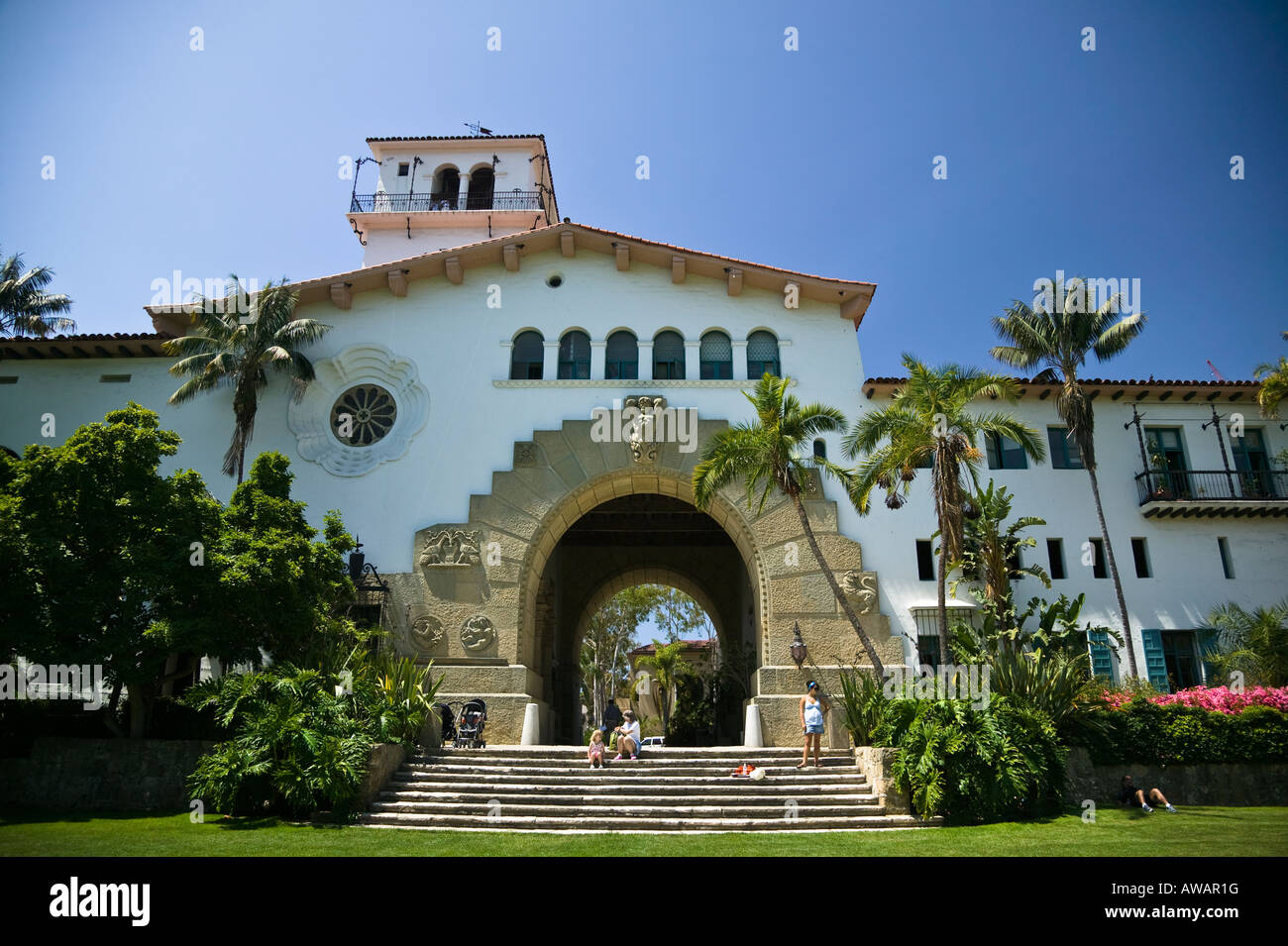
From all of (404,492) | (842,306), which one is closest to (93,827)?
(404,492)

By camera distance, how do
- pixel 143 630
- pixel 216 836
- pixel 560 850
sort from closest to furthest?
pixel 560 850, pixel 216 836, pixel 143 630

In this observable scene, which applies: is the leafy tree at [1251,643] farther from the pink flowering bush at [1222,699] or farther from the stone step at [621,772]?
the stone step at [621,772]

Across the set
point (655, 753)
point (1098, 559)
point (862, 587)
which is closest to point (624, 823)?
point (655, 753)

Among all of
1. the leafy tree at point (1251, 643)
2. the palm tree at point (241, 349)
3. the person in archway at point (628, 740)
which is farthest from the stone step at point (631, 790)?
the leafy tree at point (1251, 643)

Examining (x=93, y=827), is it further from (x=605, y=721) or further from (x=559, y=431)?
(x=559, y=431)

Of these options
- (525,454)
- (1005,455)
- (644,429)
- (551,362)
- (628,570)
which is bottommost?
(628,570)

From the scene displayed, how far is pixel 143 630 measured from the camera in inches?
604

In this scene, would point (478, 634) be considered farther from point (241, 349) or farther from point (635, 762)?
point (241, 349)

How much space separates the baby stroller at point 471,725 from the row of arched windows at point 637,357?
8521 mm

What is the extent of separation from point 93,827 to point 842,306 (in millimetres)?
19793

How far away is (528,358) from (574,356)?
1.24 metres

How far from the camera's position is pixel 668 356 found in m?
22.7
